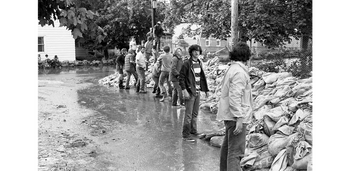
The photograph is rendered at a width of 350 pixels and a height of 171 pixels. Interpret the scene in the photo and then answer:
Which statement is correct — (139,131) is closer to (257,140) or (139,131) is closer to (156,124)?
(156,124)

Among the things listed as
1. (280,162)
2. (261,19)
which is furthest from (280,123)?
(261,19)

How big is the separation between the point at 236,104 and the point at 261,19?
10.1 m

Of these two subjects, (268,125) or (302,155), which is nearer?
(302,155)

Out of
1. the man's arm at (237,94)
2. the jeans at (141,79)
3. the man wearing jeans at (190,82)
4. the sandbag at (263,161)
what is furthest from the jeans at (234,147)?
the jeans at (141,79)

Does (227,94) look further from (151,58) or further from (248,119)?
(151,58)

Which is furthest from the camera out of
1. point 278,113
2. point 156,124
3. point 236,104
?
point 156,124

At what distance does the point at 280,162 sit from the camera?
480 cm

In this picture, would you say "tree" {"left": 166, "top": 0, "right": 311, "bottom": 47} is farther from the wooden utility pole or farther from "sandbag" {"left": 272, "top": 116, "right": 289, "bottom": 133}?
"sandbag" {"left": 272, "top": 116, "right": 289, "bottom": 133}

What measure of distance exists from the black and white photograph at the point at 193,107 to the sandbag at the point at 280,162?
0.01m

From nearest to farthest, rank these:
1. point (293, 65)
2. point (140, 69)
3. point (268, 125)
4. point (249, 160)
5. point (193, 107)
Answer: point (249, 160)
point (268, 125)
point (193, 107)
point (293, 65)
point (140, 69)

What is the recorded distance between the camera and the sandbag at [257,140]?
18.5ft

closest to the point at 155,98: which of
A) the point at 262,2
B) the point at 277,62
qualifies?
the point at 277,62

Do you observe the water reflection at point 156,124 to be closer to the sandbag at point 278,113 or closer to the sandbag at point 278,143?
the sandbag at point 278,143
